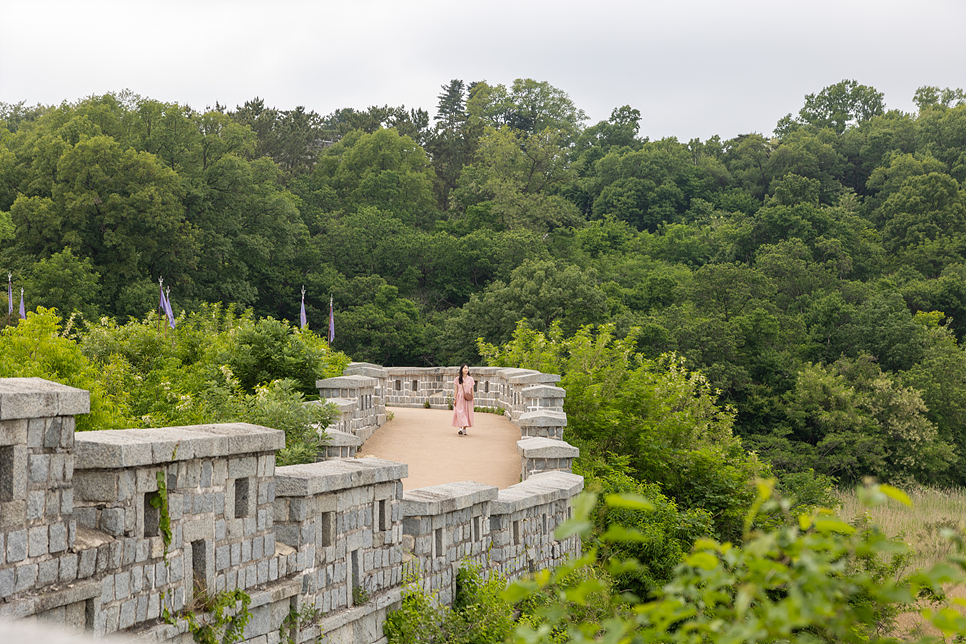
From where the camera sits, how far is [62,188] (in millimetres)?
37531

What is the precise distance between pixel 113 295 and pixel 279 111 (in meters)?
30.6

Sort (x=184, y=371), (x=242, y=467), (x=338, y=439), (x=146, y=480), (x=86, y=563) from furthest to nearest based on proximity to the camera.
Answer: (x=184, y=371) < (x=338, y=439) < (x=242, y=467) < (x=146, y=480) < (x=86, y=563)

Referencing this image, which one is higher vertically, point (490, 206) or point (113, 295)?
point (490, 206)

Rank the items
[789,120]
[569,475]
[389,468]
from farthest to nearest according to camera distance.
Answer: [789,120]
[569,475]
[389,468]

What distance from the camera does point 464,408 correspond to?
53.7 feet

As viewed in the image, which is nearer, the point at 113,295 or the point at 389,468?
the point at 389,468

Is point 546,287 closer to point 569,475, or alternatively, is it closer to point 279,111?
point 569,475

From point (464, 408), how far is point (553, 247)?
3694 cm

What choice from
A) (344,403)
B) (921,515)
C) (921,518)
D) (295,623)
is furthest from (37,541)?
(921,515)

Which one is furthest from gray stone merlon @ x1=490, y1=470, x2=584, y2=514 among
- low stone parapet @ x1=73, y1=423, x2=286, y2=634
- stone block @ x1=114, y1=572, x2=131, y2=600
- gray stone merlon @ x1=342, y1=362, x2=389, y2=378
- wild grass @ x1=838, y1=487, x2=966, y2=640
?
wild grass @ x1=838, y1=487, x2=966, y2=640

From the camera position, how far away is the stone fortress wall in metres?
4.24

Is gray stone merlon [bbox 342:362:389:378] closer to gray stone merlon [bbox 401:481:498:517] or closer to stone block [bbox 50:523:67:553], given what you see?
gray stone merlon [bbox 401:481:498:517]

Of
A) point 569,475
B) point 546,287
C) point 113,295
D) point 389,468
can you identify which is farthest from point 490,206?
point 389,468

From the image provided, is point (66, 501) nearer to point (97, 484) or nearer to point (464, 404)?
point (97, 484)
